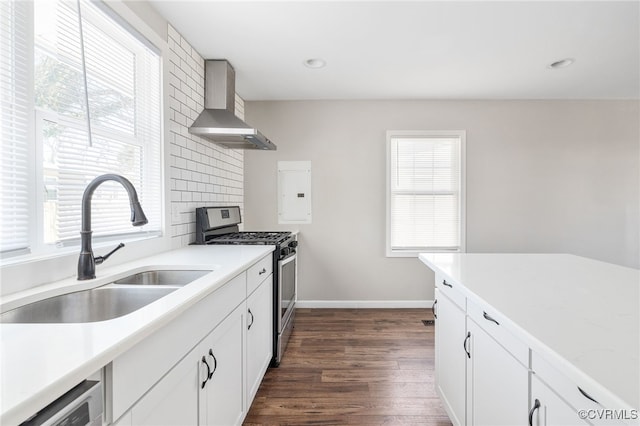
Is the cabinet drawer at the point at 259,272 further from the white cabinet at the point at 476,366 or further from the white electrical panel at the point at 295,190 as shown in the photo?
the white electrical panel at the point at 295,190

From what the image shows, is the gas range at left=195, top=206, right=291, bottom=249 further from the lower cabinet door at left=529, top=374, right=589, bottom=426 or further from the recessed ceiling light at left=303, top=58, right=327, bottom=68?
the lower cabinet door at left=529, top=374, right=589, bottom=426

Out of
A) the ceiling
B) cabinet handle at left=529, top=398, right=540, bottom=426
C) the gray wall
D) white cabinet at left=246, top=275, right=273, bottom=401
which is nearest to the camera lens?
cabinet handle at left=529, top=398, right=540, bottom=426

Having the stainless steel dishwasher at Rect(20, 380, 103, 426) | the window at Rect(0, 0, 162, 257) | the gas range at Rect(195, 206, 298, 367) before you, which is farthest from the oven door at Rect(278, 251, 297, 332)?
the stainless steel dishwasher at Rect(20, 380, 103, 426)

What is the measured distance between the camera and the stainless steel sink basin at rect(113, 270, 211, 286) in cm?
153

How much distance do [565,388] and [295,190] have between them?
3085 millimetres

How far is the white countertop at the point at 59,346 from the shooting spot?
52cm

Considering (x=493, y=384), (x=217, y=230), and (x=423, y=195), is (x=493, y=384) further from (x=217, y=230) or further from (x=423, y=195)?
(x=423, y=195)

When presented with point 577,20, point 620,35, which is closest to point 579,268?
point 577,20

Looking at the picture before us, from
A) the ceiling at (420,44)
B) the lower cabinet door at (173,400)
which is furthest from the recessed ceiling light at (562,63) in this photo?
the lower cabinet door at (173,400)

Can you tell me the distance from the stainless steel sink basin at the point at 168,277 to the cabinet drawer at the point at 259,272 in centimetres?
32

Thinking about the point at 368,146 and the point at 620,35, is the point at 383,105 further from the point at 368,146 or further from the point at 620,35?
the point at 620,35

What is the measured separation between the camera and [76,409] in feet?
1.96

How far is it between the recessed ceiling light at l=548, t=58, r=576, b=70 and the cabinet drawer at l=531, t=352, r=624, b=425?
2887 mm

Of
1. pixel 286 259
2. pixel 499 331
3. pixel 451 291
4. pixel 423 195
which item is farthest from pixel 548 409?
pixel 423 195
